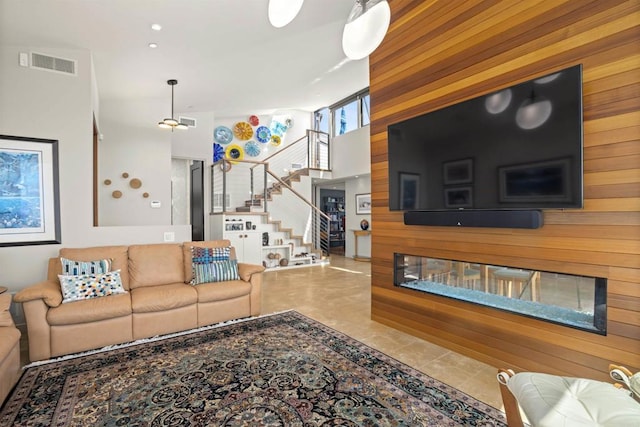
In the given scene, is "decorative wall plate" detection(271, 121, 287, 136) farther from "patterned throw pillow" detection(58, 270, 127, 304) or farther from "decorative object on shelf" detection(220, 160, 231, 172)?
"patterned throw pillow" detection(58, 270, 127, 304)

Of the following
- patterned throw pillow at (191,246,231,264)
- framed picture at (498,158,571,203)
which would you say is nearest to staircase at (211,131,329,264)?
patterned throw pillow at (191,246,231,264)

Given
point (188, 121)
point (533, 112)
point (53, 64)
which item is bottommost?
point (533, 112)

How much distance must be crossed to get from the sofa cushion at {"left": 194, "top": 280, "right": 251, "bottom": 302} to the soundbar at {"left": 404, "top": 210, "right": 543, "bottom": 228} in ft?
6.71

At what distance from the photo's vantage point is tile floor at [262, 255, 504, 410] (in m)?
2.47

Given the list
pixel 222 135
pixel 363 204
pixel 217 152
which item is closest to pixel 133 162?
pixel 217 152

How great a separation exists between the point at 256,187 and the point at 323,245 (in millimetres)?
2877

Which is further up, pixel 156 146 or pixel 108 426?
pixel 156 146

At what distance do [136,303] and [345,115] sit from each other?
24.6 ft

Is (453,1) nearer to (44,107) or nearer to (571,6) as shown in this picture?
(571,6)

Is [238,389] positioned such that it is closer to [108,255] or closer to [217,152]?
[108,255]

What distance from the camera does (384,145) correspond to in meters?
3.65

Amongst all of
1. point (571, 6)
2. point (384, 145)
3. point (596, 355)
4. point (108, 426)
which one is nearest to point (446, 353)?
point (596, 355)

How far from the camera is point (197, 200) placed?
7.97 meters

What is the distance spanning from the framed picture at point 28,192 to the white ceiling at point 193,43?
119cm
